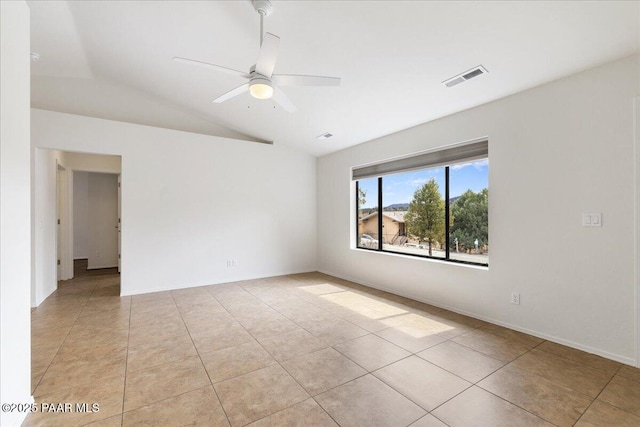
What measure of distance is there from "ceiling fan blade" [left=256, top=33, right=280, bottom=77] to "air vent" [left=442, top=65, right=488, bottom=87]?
76.1 inches

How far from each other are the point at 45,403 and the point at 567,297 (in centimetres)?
436

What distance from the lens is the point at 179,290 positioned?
471 cm

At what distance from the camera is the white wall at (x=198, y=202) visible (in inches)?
174

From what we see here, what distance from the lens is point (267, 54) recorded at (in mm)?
2105

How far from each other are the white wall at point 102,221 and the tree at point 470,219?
7566mm

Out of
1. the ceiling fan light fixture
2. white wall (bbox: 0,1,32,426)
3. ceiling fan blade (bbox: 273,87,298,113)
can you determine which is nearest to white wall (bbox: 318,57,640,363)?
ceiling fan blade (bbox: 273,87,298,113)

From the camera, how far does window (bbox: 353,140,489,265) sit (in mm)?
3562

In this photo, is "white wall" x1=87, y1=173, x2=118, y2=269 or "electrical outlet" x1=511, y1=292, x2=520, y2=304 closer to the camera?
"electrical outlet" x1=511, y1=292, x2=520, y2=304

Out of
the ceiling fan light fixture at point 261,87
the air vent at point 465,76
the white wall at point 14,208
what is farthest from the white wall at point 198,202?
the air vent at point 465,76

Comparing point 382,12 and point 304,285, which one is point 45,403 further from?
point 382,12

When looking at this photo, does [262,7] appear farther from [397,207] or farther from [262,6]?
[397,207]

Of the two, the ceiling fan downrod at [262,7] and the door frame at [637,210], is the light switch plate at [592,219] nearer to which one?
the door frame at [637,210]

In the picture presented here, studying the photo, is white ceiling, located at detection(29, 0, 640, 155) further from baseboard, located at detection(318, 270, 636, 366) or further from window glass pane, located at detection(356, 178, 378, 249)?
baseboard, located at detection(318, 270, 636, 366)

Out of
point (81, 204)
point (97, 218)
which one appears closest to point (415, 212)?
point (97, 218)
